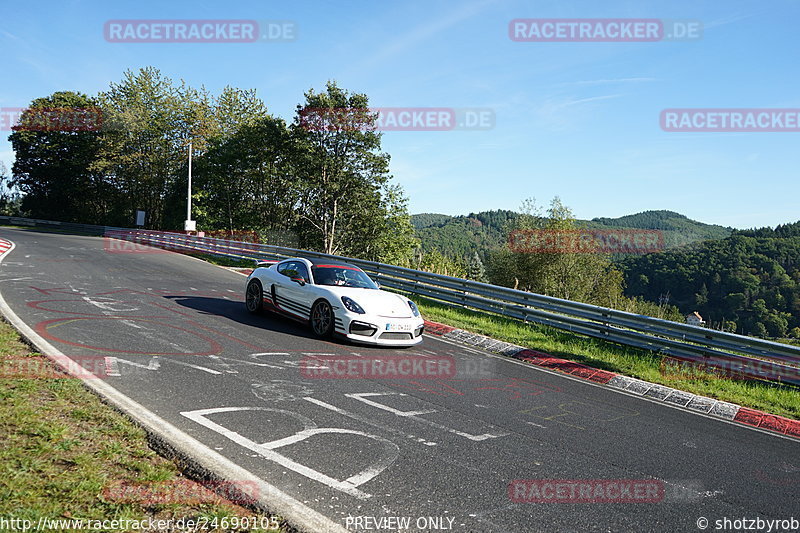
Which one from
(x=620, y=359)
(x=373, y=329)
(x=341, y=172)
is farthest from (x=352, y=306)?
(x=341, y=172)

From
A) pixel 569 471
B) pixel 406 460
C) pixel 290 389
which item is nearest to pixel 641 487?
pixel 569 471

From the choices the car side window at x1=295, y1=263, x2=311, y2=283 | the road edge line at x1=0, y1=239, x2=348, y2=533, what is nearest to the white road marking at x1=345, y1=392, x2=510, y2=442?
the road edge line at x1=0, y1=239, x2=348, y2=533

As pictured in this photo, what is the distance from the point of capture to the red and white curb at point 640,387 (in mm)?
6648

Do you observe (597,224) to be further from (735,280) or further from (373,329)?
(373,329)

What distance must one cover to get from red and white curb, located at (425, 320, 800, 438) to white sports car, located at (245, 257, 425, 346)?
1.64m

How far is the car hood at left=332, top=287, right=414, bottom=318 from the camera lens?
8.84 meters

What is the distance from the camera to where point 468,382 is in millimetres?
7145

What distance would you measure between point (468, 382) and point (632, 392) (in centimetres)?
258

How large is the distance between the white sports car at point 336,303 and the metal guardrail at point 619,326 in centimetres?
357

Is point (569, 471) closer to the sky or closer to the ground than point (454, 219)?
closer to the ground

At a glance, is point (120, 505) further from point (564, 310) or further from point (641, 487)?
point (564, 310)

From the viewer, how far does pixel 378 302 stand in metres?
9.06

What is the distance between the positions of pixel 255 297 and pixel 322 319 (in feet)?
7.79

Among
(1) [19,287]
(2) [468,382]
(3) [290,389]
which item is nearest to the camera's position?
(3) [290,389]
